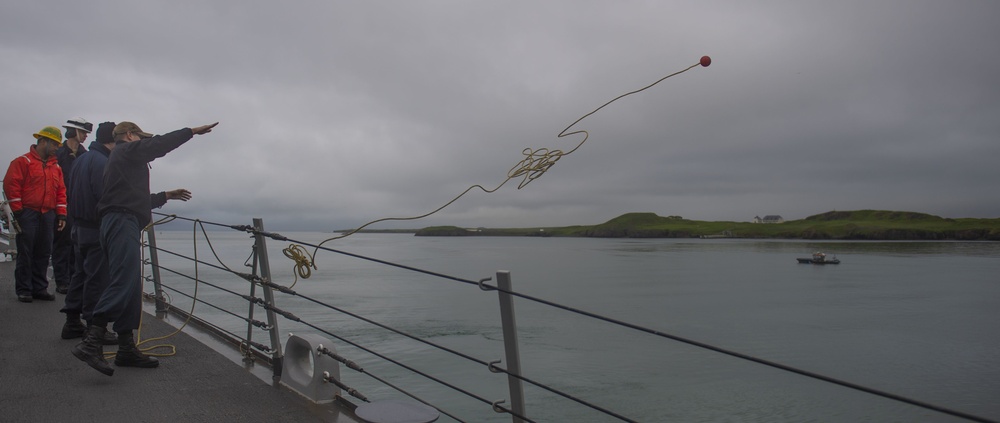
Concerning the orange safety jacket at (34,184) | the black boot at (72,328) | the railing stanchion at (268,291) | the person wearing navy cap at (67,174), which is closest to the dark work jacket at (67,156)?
the person wearing navy cap at (67,174)

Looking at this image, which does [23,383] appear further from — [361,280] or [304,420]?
[361,280]

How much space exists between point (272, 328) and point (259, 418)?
72 centimetres

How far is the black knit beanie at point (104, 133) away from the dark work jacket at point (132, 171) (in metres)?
0.44

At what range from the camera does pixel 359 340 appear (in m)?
15.5

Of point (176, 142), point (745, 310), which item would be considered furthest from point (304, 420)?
point (745, 310)

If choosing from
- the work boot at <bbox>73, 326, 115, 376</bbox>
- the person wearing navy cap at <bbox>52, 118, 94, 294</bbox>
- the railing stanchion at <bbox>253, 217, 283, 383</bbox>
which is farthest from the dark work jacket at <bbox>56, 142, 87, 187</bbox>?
the railing stanchion at <bbox>253, 217, 283, 383</bbox>

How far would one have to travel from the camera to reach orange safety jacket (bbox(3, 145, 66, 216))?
6.01m

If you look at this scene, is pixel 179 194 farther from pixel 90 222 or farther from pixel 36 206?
pixel 36 206

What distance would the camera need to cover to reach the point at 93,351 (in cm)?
346

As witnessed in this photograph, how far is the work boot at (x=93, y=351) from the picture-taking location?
3.41 metres

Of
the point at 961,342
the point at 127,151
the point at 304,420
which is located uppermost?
the point at 127,151

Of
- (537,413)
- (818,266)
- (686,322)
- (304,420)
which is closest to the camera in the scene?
(304,420)

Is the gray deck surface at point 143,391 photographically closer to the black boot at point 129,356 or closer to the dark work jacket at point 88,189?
the black boot at point 129,356

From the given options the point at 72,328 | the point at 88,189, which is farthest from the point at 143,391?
the point at 72,328
